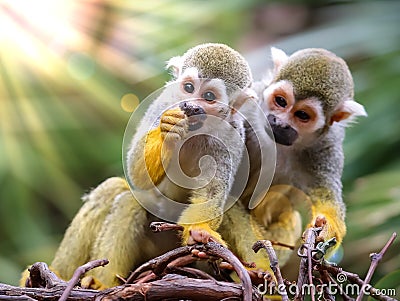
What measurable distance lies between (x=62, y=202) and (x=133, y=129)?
7.16 ft

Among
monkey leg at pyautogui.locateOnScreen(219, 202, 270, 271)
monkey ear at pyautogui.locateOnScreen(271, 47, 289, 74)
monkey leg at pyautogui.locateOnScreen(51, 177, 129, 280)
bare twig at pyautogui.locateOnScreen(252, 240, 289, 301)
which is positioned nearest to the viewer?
bare twig at pyautogui.locateOnScreen(252, 240, 289, 301)

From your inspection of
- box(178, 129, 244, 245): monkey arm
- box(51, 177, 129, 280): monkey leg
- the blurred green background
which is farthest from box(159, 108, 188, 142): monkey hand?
the blurred green background

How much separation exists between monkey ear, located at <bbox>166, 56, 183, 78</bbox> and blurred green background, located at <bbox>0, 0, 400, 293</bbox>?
4.50ft

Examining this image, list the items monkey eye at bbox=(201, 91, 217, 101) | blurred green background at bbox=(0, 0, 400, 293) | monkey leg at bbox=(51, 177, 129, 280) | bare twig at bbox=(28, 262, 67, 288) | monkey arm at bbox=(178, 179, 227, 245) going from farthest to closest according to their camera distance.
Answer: blurred green background at bbox=(0, 0, 400, 293), monkey leg at bbox=(51, 177, 129, 280), monkey eye at bbox=(201, 91, 217, 101), monkey arm at bbox=(178, 179, 227, 245), bare twig at bbox=(28, 262, 67, 288)

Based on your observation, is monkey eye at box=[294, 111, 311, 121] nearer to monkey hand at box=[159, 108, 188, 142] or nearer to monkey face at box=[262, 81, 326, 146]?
monkey face at box=[262, 81, 326, 146]

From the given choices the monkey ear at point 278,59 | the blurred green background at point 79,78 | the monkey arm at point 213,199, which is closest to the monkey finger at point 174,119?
the monkey arm at point 213,199

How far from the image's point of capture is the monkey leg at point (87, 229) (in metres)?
2.30

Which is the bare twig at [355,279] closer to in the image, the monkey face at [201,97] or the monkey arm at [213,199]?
the monkey arm at [213,199]

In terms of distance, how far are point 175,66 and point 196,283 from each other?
88cm

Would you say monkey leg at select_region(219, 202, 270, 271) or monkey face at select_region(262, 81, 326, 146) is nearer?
monkey leg at select_region(219, 202, 270, 271)

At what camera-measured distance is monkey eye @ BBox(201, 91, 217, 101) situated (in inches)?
79.3

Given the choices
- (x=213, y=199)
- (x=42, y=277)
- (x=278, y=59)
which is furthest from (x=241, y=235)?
(x=278, y=59)

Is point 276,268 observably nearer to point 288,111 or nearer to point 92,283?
point 92,283

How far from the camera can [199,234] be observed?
182 centimetres
